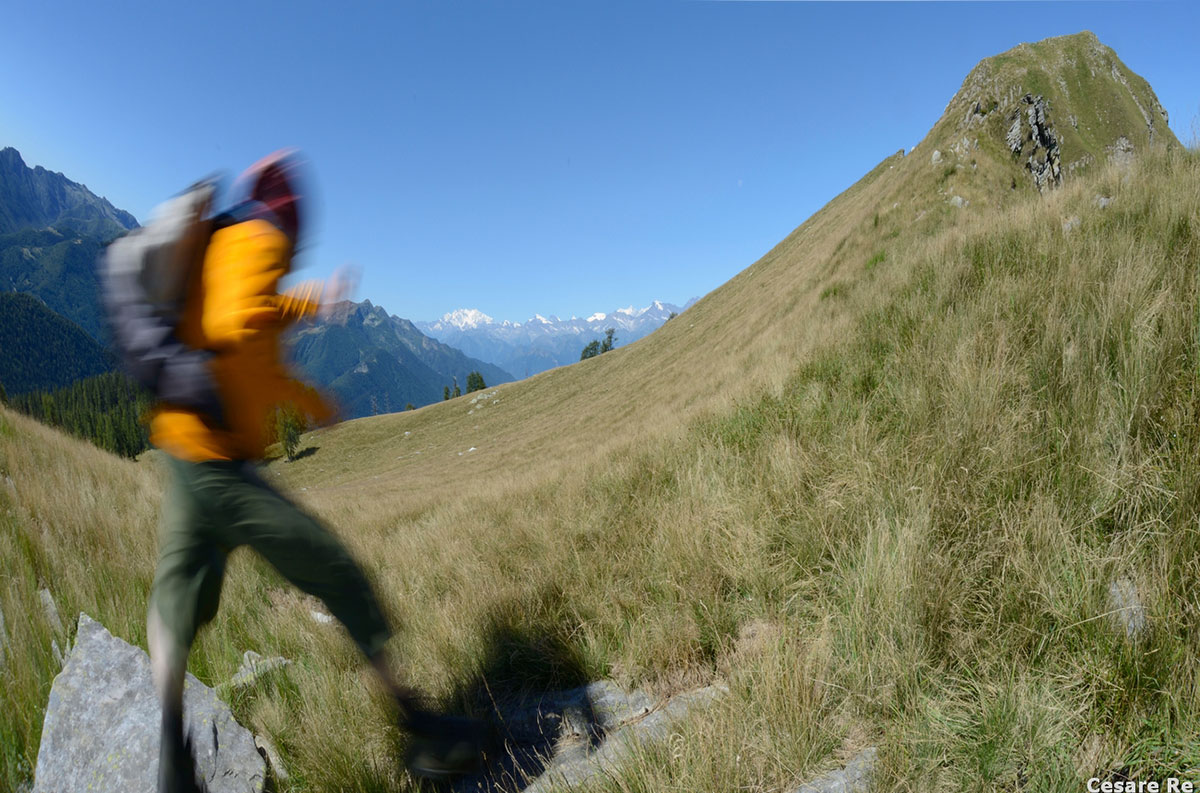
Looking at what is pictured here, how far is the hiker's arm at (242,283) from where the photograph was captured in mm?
1725

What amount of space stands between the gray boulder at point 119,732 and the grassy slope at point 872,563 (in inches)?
7.2

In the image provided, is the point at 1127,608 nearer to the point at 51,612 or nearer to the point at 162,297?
the point at 162,297

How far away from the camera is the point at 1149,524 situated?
186 cm

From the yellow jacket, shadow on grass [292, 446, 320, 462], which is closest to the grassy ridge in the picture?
the yellow jacket

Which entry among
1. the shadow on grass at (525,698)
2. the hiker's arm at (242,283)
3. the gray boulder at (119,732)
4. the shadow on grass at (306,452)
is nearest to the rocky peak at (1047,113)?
the shadow on grass at (525,698)

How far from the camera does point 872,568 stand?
2098 millimetres

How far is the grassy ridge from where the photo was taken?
1.54m

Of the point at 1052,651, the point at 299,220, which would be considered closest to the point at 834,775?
the point at 1052,651

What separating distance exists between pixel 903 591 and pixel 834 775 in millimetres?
701

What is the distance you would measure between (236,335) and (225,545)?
0.82m

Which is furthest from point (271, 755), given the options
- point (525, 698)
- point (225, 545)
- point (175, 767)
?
point (525, 698)

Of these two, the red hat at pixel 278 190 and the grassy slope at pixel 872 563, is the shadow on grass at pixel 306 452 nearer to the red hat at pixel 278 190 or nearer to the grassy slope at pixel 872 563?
the grassy slope at pixel 872 563

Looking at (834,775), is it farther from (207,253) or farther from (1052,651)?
(207,253)

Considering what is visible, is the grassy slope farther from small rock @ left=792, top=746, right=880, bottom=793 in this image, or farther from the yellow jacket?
the yellow jacket
